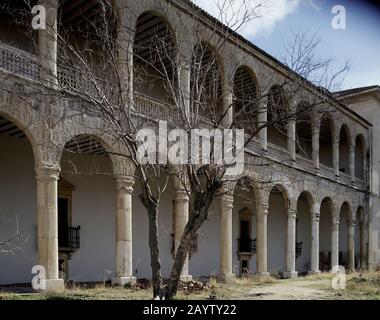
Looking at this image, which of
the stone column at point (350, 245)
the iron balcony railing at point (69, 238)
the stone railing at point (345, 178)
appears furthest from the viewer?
the stone column at point (350, 245)

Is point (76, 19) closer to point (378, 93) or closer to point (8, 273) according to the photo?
point (8, 273)

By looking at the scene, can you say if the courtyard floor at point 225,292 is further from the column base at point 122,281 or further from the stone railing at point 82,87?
the stone railing at point 82,87

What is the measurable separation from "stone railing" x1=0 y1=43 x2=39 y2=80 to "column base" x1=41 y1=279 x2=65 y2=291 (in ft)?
16.1

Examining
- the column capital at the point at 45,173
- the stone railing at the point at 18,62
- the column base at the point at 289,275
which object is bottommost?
the column base at the point at 289,275

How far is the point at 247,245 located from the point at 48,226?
14731 millimetres

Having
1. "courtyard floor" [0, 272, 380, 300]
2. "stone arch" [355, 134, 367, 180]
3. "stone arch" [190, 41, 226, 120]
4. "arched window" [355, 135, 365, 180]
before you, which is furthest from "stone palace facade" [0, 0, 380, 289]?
"arched window" [355, 135, 365, 180]

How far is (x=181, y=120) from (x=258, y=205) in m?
10.5

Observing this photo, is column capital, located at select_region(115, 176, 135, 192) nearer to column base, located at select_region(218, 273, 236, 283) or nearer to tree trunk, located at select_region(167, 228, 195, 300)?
tree trunk, located at select_region(167, 228, 195, 300)

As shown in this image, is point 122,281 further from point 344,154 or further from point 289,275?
point 344,154

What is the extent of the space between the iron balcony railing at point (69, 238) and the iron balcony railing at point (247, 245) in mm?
10111

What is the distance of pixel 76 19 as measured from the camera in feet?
50.5

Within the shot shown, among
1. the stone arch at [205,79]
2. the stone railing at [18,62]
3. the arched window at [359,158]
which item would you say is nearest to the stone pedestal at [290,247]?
the stone arch at [205,79]

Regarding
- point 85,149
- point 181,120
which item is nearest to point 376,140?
point 85,149

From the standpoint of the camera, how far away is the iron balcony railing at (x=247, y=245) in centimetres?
2484
